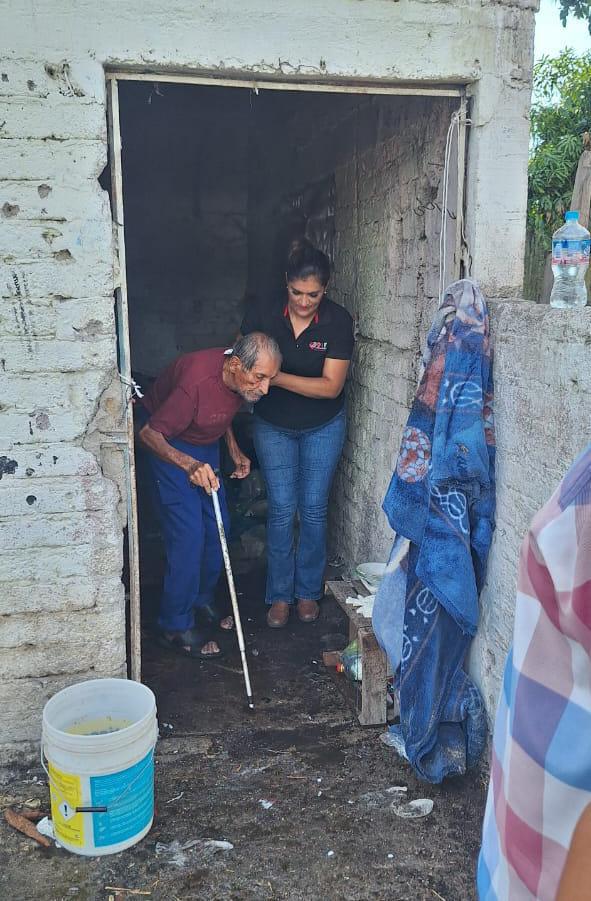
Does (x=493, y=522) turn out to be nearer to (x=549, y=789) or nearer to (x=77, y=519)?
(x=77, y=519)

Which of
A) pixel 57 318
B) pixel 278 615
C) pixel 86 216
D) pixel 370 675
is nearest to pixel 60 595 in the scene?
pixel 57 318

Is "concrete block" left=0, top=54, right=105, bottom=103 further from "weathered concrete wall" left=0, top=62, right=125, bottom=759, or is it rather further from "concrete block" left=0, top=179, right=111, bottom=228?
"concrete block" left=0, top=179, right=111, bottom=228

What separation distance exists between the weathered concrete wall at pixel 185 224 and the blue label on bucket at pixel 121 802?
18.0 feet

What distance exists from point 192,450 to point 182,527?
1.37ft

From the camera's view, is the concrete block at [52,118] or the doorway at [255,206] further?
the doorway at [255,206]

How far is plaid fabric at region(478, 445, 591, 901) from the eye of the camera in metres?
1.14

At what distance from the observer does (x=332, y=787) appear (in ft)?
11.0

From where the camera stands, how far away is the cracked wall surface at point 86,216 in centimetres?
308

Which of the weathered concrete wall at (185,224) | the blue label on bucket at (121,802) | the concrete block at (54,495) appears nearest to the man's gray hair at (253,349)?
the concrete block at (54,495)

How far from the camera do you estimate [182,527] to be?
14.4ft

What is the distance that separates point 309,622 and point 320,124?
11.2 ft

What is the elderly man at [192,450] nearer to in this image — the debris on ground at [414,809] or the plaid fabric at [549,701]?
the debris on ground at [414,809]

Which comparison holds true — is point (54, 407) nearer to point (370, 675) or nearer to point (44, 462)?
point (44, 462)

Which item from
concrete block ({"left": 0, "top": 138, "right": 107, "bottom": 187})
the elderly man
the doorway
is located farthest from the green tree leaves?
concrete block ({"left": 0, "top": 138, "right": 107, "bottom": 187})
